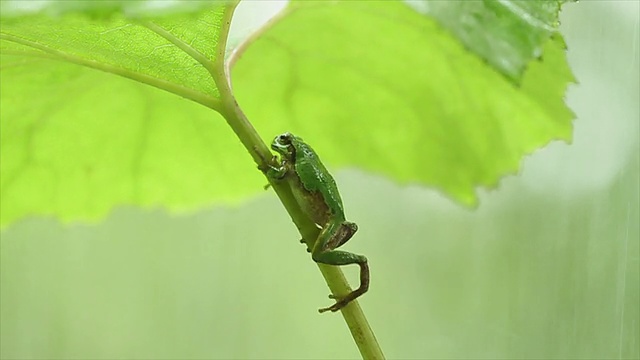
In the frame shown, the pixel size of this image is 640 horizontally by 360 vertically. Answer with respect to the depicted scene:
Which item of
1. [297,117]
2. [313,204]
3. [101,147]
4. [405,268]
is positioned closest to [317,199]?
[313,204]

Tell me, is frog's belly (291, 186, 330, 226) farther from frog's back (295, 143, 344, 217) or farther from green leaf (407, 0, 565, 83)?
green leaf (407, 0, 565, 83)

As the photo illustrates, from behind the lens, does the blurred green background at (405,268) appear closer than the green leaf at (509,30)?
No

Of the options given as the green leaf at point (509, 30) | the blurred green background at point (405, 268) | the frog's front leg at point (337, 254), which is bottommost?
the blurred green background at point (405, 268)

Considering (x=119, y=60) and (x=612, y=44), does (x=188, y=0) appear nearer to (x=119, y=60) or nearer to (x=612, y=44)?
(x=119, y=60)

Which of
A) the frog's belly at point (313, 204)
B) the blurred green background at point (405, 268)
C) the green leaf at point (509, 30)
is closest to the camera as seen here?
the green leaf at point (509, 30)

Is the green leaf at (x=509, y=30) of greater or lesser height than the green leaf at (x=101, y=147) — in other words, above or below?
above

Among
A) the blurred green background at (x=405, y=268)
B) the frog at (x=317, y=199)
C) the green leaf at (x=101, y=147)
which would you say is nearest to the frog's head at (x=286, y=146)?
the frog at (x=317, y=199)

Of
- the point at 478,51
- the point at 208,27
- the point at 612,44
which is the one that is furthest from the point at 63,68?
the point at 612,44

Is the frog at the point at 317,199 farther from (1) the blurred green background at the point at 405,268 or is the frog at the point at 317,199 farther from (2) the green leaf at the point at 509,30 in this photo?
(1) the blurred green background at the point at 405,268

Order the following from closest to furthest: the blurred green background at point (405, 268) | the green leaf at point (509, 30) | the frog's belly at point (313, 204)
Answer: the green leaf at point (509, 30)
the frog's belly at point (313, 204)
the blurred green background at point (405, 268)
